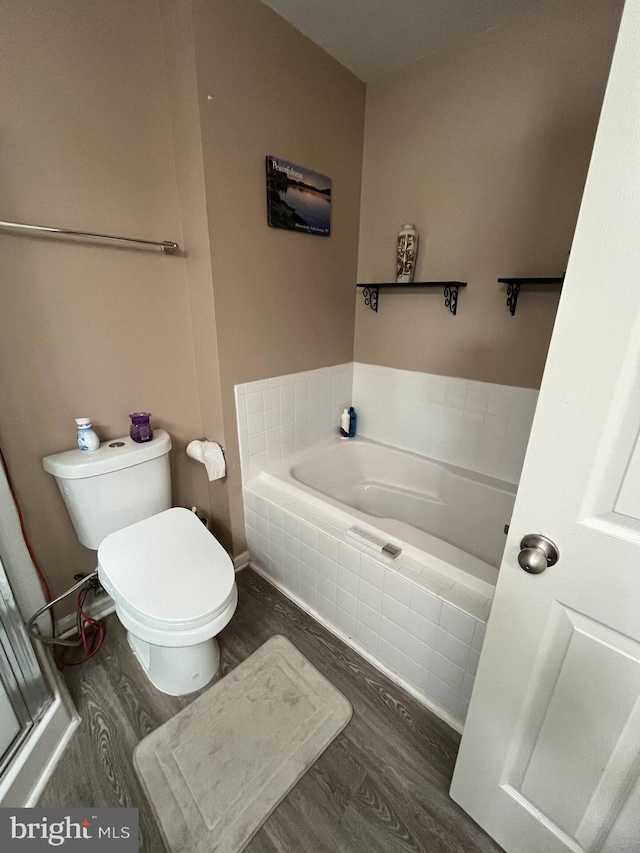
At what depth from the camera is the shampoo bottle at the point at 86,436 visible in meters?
1.27

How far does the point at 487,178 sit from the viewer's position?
1496 millimetres

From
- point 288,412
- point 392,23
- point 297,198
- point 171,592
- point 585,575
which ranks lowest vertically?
point 171,592

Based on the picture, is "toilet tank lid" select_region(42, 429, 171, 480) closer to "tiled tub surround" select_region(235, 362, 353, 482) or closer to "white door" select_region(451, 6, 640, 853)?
"tiled tub surround" select_region(235, 362, 353, 482)

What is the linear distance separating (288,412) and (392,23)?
160 centimetres

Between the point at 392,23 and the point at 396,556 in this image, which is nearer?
the point at 396,556

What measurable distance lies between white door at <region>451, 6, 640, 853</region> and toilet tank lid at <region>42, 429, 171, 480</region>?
1225mm

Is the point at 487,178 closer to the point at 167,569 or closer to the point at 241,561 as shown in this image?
the point at 167,569

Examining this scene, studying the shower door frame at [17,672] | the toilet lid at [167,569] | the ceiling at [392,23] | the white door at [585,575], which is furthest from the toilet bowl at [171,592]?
the ceiling at [392,23]

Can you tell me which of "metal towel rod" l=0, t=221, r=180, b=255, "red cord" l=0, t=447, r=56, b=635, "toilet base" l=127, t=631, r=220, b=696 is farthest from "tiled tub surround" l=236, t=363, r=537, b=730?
"red cord" l=0, t=447, r=56, b=635

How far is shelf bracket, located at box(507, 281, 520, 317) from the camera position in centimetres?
148

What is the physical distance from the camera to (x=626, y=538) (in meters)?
0.56

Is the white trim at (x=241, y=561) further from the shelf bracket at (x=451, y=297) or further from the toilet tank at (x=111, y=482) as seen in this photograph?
the shelf bracket at (x=451, y=297)

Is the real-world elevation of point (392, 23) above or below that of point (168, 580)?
above

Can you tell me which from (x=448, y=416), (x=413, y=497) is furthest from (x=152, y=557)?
(x=448, y=416)
